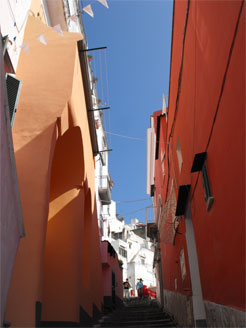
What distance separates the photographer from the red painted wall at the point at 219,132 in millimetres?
2920

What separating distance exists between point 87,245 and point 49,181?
15.7 feet

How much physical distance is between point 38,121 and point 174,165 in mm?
4268

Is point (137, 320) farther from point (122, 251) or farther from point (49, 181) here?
point (122, 251)

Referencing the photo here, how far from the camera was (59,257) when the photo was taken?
7.12 metres

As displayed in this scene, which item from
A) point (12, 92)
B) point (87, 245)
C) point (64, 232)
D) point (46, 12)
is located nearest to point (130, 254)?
point (87, 245)

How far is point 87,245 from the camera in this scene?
9727mm

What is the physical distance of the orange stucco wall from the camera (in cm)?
472

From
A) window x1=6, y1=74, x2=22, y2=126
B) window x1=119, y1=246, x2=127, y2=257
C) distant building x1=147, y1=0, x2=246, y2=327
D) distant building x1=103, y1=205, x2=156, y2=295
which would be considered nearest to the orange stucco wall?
window x1=6, y1=74, x2=22, y2=126

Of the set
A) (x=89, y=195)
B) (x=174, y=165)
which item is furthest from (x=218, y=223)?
(x=89, y=195)

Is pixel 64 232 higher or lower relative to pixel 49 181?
lower

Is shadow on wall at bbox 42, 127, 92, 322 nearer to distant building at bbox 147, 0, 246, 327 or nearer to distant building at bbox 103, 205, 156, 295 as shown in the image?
distant building at bbox 147, 0, 246, 327

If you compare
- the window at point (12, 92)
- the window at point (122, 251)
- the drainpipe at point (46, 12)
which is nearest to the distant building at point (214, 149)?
the window at point (12, 92)

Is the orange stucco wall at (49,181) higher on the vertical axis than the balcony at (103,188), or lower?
lower

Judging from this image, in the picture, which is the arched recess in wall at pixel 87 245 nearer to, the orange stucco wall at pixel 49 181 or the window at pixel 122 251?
the orange stucco wall at pixel 49 181
